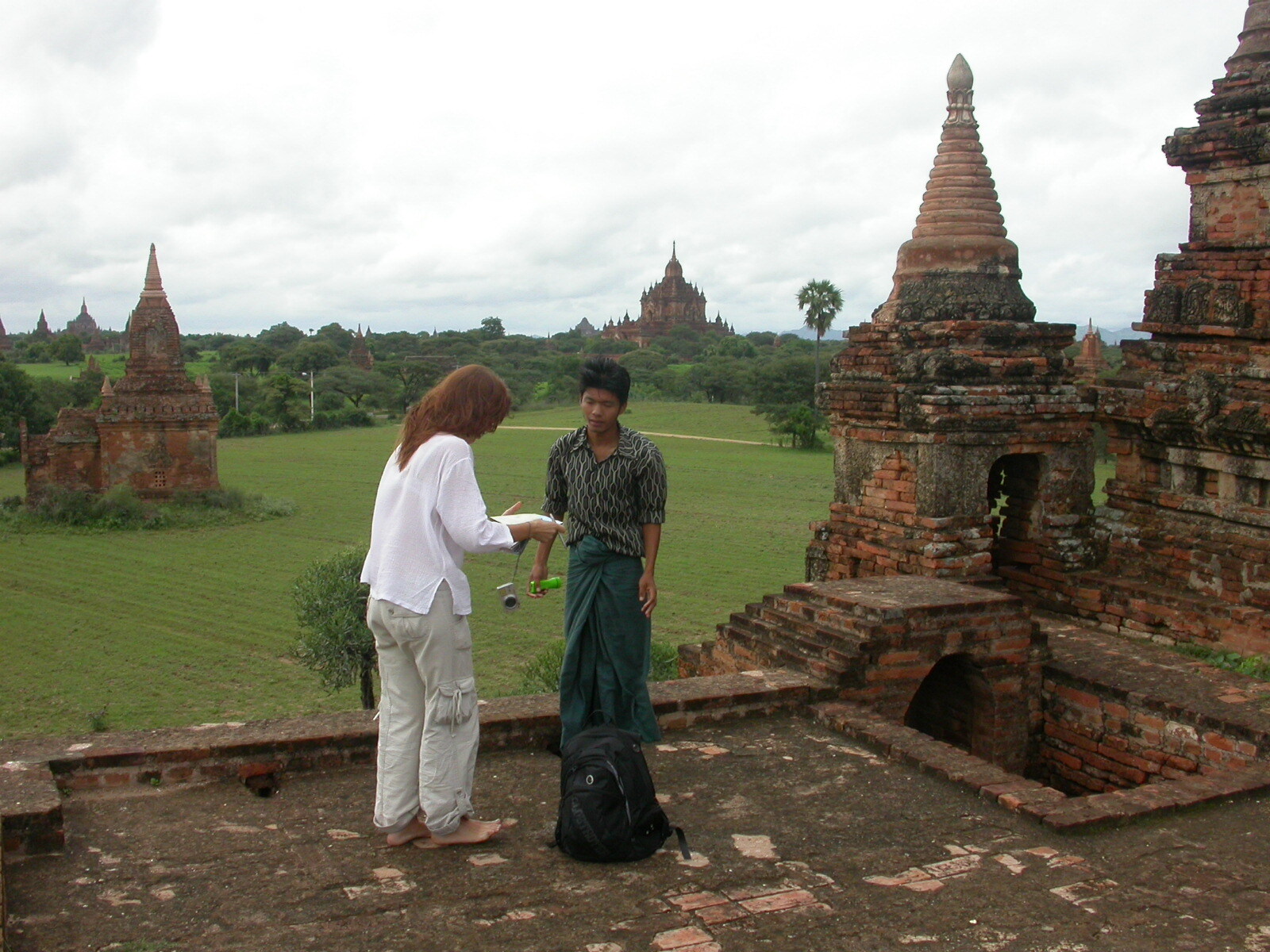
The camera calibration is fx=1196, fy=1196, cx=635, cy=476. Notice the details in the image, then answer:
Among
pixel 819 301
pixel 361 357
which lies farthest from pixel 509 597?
pixel 361 357

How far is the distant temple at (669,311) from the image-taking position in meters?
104

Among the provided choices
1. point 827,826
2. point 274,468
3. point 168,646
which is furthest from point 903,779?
point 274,468

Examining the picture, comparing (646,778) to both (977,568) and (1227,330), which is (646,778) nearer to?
(977,568)

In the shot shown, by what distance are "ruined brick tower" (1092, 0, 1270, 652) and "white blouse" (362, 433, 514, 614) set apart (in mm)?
4773

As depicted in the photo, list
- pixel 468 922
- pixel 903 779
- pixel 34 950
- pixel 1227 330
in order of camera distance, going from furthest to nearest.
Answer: pixel 1227 330 → pixel 903 779 → pixel 468 922 → pixel 34 950

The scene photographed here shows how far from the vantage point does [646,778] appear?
3646 millimetres

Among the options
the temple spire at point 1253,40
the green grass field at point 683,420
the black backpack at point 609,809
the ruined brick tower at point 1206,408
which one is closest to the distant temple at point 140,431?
the green grass field at point 683,420

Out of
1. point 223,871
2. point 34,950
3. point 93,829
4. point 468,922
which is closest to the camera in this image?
point 34,950

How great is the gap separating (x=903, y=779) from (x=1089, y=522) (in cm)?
390

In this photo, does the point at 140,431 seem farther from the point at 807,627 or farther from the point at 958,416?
the point at 807,627

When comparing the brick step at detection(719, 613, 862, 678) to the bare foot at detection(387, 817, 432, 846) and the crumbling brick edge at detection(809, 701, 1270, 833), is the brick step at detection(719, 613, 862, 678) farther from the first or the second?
the bare foot at detection(387, 817, 432, 846)

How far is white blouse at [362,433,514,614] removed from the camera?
3492 millimetres

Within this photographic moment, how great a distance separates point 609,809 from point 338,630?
9.63 metres

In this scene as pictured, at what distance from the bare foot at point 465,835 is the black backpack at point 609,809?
0.22m
